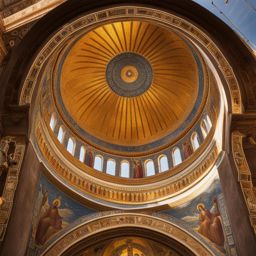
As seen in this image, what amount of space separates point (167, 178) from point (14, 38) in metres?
9.37

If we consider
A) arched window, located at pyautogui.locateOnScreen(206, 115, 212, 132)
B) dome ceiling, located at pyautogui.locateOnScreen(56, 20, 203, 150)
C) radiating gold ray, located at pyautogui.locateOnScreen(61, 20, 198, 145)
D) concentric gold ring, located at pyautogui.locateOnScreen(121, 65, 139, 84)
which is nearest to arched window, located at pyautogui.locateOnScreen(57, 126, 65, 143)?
dome ceiling, located at pyautogui.locateOnScreen(56, 20, 203, 150)

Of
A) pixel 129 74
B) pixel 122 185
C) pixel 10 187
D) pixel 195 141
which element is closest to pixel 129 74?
pixel 129 74

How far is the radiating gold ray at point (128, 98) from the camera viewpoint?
53.9 ft

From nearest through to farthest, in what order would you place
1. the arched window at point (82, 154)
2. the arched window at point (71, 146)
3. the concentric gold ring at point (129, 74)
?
the arched window at point (71, 146) < the arched window at point (82, 154) < the concentric gold ring at point (129, 74)

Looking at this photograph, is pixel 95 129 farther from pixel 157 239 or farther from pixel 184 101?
pixel 157 239

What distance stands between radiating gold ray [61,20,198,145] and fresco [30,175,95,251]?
5.19 m

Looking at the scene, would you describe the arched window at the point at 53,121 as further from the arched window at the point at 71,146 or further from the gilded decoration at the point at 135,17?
the gilded decoration at the point at 135,17

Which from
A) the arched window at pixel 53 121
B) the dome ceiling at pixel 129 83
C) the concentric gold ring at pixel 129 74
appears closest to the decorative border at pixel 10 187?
the arched window at pixel 53 121

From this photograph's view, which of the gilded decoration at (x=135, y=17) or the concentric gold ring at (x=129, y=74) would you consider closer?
the gilded decoration at (x=135, y=17)

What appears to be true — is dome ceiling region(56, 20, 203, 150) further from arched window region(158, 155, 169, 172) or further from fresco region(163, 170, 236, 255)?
fresco region(163, 170, 236, 255)

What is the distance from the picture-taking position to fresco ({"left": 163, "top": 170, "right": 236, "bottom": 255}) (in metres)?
11.5

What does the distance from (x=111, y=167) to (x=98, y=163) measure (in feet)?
2.48

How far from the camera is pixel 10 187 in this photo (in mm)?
7902

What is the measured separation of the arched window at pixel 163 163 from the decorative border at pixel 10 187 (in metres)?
8.88
